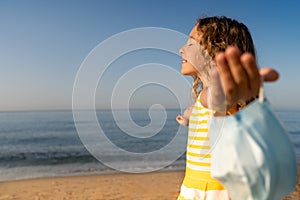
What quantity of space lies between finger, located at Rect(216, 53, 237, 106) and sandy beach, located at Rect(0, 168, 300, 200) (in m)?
7.80

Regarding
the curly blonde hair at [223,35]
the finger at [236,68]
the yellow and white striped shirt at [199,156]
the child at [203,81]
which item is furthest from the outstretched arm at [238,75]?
the curly blonde hair at [223,35]

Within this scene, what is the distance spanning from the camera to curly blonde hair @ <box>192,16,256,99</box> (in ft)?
7.00

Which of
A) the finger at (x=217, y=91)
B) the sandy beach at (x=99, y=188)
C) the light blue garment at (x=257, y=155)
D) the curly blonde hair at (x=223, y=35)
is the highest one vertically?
the curly blonde hair at (x=223, y=35)

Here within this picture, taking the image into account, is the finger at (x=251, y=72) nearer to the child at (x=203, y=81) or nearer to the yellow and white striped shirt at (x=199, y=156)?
the child at (x=203, y=81)

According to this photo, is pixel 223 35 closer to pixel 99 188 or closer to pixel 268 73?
pixel 268 73

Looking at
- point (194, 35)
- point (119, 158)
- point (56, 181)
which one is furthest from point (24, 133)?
point (194, 35)

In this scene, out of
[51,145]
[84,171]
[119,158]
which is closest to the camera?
[84,171]

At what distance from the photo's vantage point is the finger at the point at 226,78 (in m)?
0.64

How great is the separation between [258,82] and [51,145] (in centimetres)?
1980

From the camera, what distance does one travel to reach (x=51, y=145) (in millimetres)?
19422

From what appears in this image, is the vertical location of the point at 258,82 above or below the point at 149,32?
below

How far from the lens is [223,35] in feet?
7.25

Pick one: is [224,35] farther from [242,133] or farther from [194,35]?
[242,133]

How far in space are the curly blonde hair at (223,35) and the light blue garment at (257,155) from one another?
1451mm
